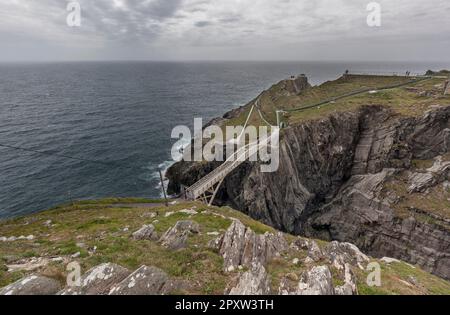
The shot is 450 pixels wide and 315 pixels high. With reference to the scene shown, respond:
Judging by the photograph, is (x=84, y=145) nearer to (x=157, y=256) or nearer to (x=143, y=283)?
(x=157, y=256)

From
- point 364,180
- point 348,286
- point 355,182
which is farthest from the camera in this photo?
point 355,182

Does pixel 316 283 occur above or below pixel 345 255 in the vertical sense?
above

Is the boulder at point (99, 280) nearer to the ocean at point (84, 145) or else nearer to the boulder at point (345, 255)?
the boulder at point (345, 255)

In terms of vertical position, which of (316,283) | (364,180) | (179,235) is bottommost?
(364,180)

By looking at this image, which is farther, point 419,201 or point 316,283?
point 419,201

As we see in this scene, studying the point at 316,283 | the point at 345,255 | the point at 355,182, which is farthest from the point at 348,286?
the point at 355,182

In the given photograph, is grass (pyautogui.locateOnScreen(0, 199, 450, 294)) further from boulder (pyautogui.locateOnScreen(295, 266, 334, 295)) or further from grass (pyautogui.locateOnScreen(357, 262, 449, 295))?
boulder (pyautogui.locateOnScreen(295, 266, 334, 295))
